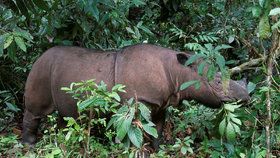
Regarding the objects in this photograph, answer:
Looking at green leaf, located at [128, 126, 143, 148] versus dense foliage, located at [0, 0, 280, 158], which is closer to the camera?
green leaf, located at [128, 126, 143, 148]

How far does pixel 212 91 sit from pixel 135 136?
191cm

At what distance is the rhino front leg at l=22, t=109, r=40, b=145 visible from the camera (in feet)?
19.9

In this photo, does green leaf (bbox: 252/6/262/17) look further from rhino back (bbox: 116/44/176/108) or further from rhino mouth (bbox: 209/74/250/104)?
rhino back (bbox: 116/44/176/108)

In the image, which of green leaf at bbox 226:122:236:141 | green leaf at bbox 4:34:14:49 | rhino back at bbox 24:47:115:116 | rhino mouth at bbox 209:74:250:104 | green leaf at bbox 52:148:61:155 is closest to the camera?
green leaf at bbox 226:122:236:141

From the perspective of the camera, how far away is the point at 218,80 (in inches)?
208

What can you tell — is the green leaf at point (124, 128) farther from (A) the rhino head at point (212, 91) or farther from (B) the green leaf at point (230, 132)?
(A) the rhino head at point (212, 91)

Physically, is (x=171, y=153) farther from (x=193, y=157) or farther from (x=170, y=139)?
(x=170, y=139)

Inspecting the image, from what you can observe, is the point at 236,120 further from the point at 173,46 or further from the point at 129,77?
the point at 173,46

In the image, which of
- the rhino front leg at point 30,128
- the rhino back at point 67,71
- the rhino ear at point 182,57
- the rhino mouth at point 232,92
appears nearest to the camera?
the rhino mouth at point 232,92

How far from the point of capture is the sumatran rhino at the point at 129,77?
206 inches

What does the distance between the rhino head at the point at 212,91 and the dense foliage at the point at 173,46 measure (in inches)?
6.6

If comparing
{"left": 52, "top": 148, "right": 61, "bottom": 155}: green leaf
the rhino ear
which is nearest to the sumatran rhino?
the rhino ear

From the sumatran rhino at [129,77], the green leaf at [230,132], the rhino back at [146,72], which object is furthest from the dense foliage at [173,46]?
the rhino back at [146,72]

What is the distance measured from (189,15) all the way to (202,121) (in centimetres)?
295
